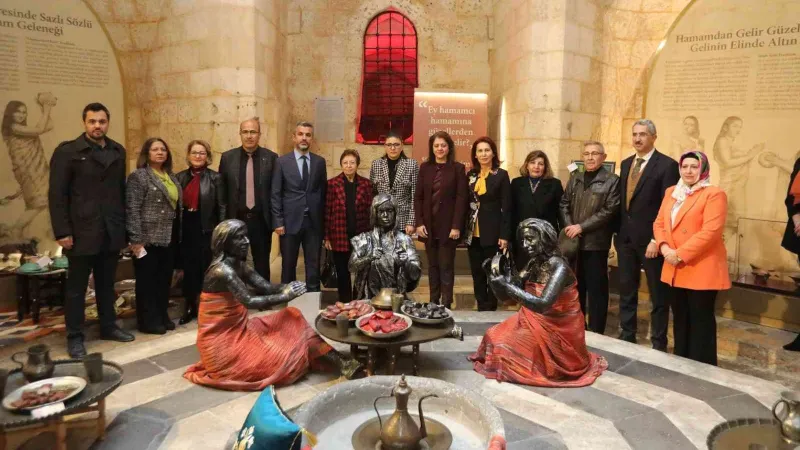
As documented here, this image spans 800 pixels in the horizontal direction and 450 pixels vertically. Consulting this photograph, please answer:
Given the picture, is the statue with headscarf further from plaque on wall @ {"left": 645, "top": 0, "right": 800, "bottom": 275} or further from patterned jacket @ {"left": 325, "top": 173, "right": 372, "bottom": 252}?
plaque on wall @ {"left": 645, "top": 0, "right": 800, "bottom": 275}

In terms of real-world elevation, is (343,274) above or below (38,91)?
below

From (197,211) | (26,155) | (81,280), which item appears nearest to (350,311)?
(197,211)

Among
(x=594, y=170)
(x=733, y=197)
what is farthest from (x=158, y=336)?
(x=733, y=197)

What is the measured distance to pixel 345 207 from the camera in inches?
211

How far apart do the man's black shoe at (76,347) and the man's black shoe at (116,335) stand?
325mm

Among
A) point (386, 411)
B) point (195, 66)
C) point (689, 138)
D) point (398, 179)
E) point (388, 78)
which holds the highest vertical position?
point (388, 78)

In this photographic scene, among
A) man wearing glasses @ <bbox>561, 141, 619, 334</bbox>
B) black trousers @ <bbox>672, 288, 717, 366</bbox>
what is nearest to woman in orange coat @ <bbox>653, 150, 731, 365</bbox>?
black trousers @ <bbox>672, 288, 717, 366</bbox>

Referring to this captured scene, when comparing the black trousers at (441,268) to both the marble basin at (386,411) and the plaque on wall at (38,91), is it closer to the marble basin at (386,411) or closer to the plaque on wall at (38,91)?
the marble basin at (386,411)

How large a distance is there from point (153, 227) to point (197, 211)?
463 millimetres

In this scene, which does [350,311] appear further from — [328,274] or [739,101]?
[739,101]

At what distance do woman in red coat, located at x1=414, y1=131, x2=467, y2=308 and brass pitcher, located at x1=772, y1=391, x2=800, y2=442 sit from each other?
3.25 metres

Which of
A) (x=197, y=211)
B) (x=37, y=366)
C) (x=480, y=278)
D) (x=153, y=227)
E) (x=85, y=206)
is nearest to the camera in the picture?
(x=37, y=366)

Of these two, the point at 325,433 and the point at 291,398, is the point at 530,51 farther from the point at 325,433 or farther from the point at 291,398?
the point at 325,433

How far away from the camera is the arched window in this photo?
850cm
